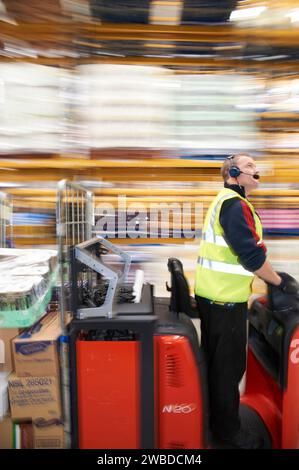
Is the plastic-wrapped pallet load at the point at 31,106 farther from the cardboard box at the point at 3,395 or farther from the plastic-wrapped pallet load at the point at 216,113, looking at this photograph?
the cardboard box at the point at 3,395

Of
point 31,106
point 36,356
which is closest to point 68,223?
point 36,356

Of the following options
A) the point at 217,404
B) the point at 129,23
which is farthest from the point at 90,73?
the point at 217,404

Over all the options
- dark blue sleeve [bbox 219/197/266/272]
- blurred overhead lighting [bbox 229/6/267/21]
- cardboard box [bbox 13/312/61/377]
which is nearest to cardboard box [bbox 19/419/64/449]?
cardboard box [bbox 13/312/61/377]

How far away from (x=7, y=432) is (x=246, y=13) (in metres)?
3.33

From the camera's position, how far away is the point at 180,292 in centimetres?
211

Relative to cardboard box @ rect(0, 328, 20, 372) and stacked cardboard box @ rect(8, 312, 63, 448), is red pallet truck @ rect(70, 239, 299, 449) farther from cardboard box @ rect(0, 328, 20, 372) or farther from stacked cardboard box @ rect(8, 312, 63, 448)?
cardboard box @ rect(0, 328, 20, 372)

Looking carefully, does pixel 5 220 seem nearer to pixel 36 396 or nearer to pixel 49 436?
pixel 36 396

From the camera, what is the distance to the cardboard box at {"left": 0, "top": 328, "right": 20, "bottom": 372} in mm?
1915

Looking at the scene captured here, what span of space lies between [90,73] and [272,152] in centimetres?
164

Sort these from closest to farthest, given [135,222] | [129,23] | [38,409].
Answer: [38,409]
[129,23]
[135,222]

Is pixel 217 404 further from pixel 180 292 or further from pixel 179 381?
pixel 180 292

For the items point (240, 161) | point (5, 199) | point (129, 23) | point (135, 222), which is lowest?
point (135, 222)

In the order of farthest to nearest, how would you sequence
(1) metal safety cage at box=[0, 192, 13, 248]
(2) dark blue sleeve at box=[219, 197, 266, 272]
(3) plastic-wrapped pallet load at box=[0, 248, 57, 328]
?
(1) metal safety cage at box=[0, 192, 13, 248]
(2) dark blue sleeve at box=[219, 197, 266, 272]
(3) plastic-wrapped pallet load at box=[0, 248, 57, 328]

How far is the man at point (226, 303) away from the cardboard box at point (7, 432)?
3.68 feet
